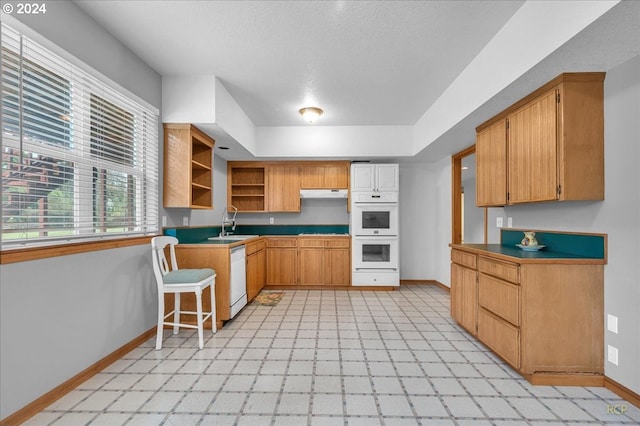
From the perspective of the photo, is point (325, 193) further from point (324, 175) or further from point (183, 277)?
point (183, 277)

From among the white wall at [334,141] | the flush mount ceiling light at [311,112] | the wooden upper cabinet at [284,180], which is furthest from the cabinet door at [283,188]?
the flush mount ceiling light at [311,112]

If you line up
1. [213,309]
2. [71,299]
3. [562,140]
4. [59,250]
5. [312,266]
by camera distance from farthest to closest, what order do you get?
[312,266] → [213,309] → [562,140] → [71,299] → [59,250]

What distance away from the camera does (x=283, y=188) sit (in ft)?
17.8

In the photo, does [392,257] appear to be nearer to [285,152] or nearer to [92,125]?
[285,152]

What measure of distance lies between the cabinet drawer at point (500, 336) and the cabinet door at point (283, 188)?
3.44 m

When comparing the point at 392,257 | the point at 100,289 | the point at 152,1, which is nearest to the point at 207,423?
the point at 100,289

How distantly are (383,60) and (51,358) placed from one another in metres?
3.51

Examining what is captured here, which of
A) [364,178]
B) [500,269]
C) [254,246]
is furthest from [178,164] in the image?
[500,269]

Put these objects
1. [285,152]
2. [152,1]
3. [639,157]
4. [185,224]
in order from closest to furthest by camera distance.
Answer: [639,157], [152,1], [185,224], [285,152]

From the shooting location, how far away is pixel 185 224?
3693 mm

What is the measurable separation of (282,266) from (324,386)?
317 centimetres

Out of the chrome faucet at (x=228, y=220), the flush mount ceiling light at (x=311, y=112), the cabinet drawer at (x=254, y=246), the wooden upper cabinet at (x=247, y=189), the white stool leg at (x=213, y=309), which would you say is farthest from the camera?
the wooden upper cabinet at (x=247, y=189)

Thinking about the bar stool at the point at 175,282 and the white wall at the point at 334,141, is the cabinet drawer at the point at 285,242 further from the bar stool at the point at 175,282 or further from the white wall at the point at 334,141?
the bar stool at the point at 175,282

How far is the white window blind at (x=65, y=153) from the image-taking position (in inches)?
68.6
